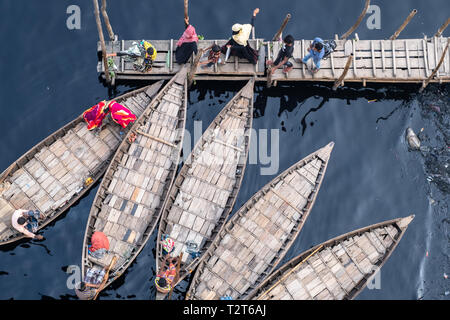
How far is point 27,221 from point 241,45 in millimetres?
14921

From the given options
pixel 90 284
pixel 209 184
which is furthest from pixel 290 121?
pixel 90 284

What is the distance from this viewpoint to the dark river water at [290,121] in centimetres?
2862

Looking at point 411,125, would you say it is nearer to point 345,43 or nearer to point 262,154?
point 345,43

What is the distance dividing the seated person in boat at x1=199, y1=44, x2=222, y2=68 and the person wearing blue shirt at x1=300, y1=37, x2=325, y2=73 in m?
5.07

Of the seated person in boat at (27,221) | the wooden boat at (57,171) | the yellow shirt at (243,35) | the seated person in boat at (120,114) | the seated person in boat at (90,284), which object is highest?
the yellow shirt at (243,35)

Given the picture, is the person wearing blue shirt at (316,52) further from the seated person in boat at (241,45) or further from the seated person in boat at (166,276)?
the seated person in boat at (166,276)

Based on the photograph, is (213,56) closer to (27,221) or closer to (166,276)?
(166,276)

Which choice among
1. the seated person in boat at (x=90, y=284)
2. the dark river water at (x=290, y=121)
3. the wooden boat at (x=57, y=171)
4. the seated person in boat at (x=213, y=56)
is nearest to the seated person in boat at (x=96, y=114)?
the wooden boat at (x=57, y=171)

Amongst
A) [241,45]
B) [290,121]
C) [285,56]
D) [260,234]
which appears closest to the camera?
[260,234]

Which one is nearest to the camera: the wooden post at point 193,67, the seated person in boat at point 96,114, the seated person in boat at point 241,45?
the wooden post at point 193,67

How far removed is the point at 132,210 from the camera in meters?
27.6

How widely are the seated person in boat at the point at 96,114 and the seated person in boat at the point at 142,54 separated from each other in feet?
11.0

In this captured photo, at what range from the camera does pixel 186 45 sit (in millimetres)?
29078
